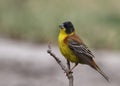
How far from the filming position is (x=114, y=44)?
1692 cm

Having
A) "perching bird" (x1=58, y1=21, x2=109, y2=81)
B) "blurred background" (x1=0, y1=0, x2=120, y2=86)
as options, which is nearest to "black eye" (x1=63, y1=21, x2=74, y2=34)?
"perching bird" (x1=58, y1=21, x2=109, y2=81)

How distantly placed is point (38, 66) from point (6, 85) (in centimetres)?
164

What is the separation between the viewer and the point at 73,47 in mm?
7598

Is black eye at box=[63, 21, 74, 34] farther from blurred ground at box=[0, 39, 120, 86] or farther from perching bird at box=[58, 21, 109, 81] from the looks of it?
blurred ground at box=[0, 39, 120, 86]

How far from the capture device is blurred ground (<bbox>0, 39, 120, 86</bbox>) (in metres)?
14.4

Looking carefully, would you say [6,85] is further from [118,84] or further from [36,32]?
[36,32]

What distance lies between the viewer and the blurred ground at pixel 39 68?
47.2 feet

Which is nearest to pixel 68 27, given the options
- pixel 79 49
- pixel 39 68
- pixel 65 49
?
pixel 65 49

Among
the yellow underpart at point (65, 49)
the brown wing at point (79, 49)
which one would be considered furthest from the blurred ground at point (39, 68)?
the yellow underpart at point (65, 49)

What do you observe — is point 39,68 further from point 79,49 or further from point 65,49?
point 65,49

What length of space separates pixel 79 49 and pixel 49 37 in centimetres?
952

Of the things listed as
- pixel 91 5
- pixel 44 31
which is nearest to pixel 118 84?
pixel 44 31

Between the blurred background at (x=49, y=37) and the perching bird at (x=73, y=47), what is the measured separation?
6479 millimetres

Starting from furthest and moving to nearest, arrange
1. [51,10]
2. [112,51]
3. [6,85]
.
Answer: [51,10]
[112,51]
[6,85]
